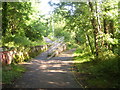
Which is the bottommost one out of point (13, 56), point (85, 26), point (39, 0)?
point (13, 56)

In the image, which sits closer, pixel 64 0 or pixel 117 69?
pixel 117 69

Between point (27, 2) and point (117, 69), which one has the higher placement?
point (27, 2)

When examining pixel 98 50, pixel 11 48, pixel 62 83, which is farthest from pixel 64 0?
pixel 62 83

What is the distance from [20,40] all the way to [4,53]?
4020mm

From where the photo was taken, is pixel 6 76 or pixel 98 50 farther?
pixel 98 50

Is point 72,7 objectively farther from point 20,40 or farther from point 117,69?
point 117,69

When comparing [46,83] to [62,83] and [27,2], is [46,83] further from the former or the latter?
[27,2]

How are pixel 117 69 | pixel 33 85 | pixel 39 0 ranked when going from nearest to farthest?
pixel 117 69
pixel 33 85
pixel 39 0

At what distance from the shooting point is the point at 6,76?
351 inches

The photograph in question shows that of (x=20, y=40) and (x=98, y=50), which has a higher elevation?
(x=20, y=40)

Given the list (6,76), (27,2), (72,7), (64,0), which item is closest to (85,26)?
(72,7)

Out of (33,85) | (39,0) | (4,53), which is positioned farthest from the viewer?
(39,0)

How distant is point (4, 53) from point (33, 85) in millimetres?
5187

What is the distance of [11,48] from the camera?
14016 mm
